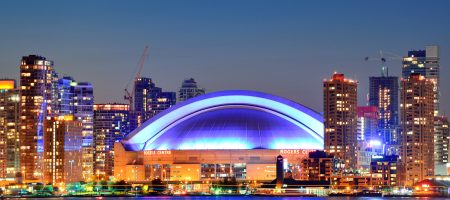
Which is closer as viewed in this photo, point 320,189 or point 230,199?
point 230,199

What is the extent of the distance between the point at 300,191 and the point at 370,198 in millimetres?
16550

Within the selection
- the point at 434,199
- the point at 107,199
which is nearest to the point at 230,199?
the point at 107,199

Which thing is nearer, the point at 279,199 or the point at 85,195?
the point at 279,199

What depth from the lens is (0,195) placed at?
196 metres

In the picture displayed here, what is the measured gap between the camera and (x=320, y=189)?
19950 cm

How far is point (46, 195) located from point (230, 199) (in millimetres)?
34563

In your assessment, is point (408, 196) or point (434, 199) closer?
point (434, 199)

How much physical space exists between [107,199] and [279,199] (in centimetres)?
2596

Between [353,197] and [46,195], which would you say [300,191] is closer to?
[353,197]

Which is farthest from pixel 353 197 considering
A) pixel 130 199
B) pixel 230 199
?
pixel 130 199

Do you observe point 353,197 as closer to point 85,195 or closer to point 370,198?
point 370,198

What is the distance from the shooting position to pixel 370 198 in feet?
603

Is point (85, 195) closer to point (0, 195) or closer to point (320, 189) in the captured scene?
point (0, 195)

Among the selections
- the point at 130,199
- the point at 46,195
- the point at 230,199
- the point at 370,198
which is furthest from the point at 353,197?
the point at 46,195
